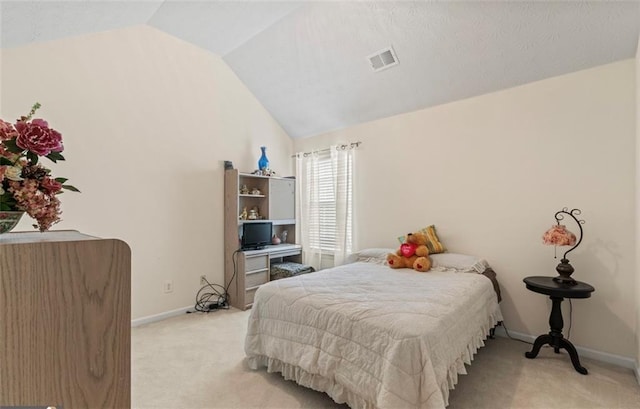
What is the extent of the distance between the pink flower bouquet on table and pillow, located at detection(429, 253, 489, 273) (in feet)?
9.51

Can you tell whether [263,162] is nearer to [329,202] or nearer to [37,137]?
[329,202]

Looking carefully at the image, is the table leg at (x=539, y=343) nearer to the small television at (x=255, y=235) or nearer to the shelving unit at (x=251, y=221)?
the shelving unit at (x=251, y=221)

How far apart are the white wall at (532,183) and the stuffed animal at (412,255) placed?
1.24ft

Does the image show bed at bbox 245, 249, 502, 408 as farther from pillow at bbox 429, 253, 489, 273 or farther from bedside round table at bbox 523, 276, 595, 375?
bedside round table at bbox 523, 276, 595, 375

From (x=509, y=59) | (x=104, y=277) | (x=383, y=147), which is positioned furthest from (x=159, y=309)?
(x=509, y=59)

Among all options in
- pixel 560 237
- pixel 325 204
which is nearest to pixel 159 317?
pixel 325 204

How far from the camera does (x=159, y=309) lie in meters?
3.29

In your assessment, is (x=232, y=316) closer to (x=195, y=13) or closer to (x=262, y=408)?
(x=262, y=408)

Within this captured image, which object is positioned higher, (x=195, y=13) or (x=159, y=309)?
(x=195, y=13)

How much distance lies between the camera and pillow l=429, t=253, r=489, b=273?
2771mm

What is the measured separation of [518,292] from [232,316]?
2969 millimetres

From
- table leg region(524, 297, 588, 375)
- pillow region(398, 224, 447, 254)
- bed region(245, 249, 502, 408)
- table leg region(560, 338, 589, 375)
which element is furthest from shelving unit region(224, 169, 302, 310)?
table leg region(560, 338, 589, 375)

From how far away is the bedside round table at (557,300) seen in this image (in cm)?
219

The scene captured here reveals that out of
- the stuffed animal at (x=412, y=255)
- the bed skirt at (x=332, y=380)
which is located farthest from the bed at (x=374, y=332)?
the stuffed animal at (x=412, y=255)
